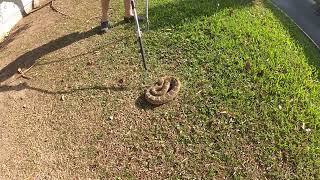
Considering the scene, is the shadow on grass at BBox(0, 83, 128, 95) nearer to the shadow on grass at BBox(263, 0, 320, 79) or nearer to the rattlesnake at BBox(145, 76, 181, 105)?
the rattlesnake at BBox(145, 76, 181, 105)

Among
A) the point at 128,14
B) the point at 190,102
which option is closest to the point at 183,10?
the point at 128,14

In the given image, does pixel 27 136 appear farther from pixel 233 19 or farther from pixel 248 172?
pixel 233 19

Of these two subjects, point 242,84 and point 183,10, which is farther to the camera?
point 183,10

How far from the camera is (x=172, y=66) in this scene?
6.17 meters

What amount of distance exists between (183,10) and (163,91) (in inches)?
84.9

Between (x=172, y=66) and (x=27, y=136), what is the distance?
2415 mm

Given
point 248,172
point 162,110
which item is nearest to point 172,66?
point 162,110

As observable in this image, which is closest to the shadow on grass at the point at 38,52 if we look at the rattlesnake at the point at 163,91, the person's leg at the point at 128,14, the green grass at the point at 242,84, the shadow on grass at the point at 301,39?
the person's leg at the point at 128,14

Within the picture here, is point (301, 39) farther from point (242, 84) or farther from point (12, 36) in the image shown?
point (12, 36)

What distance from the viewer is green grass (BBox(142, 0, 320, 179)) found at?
16.5 ft

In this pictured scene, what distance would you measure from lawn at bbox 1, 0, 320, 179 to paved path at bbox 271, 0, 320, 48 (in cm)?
26

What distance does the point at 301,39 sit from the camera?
6.57m

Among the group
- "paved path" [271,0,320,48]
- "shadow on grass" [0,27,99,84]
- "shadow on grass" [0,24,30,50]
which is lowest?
"shadow on grass" [0,24,30,50]

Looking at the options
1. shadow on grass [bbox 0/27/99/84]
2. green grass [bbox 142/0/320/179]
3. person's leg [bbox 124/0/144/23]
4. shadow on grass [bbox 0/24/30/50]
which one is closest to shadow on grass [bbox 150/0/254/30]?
green grass [bbox 142/0/320/179]
